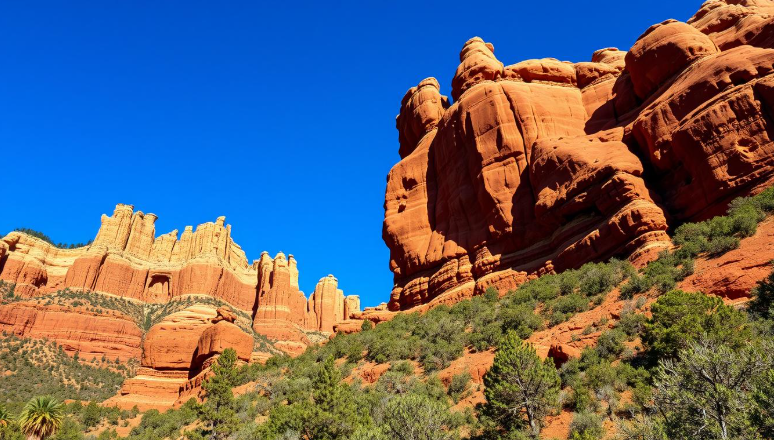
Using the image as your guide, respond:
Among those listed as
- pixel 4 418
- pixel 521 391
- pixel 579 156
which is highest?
pixel 579 156

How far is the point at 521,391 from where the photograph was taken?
19391 mm

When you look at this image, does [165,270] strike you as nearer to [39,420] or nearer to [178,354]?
[178,354]

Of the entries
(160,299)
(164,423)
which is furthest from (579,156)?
(160,299)

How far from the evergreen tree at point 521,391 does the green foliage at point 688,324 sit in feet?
14.1

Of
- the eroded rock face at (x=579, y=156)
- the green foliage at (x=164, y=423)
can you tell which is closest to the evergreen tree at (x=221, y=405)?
the green foliage at (x=164, y=423)

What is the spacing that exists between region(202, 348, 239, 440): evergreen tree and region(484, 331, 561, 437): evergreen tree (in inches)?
710

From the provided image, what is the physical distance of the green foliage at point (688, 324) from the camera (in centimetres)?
1664

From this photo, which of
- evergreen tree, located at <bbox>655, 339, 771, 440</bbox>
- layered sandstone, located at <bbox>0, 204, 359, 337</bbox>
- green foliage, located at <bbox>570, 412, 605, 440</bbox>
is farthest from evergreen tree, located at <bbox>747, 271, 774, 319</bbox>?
layered sandstone, located at <bbox>0, 204, 359, 337</bbox>

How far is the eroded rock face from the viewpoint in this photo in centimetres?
3080

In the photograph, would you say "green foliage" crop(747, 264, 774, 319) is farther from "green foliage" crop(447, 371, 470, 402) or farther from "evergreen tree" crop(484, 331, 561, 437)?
"green foliage" crop(447, 371, 470, 402)

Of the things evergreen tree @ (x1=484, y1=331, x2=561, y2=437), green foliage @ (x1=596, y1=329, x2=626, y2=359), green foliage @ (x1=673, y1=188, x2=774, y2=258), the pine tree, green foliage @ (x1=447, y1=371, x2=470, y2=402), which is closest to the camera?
evergreen tree @ (x1=484, y1=331, x2=561, y2=437)

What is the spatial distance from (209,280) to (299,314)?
22483mm

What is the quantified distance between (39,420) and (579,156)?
42.7m

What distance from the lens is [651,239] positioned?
30.8m
